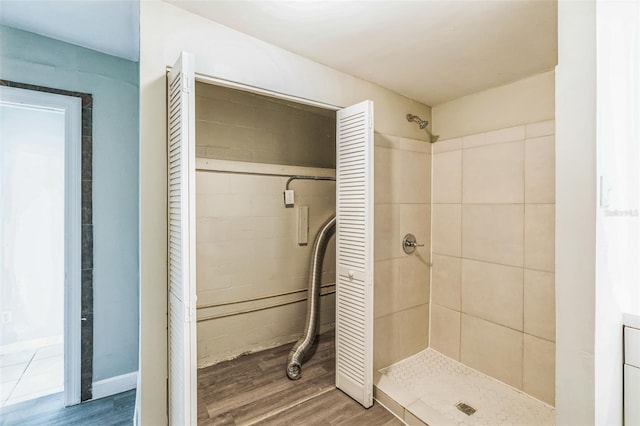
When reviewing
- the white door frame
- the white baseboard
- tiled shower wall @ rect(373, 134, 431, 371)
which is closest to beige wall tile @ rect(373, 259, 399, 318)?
tiled shower wall @ rect(373, 134, 431, 371)

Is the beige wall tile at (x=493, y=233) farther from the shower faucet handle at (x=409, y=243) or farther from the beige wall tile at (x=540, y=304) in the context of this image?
the shower faucet handle at (x=409, y=243)

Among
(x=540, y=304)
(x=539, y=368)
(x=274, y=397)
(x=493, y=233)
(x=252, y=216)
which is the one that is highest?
(x=252, y=216)

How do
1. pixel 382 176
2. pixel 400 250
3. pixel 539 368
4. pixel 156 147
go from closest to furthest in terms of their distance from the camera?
pixel 156 147 < pixel 539 368 < pixel 382 176 < pixel 400 250

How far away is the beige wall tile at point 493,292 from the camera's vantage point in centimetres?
193

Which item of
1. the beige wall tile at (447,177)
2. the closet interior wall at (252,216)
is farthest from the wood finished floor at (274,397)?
the beige wall tile at (447,177)

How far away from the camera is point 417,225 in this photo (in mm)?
2352

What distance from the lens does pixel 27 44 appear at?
156 centimetres

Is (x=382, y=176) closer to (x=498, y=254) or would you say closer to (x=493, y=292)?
(x=498, y=254)

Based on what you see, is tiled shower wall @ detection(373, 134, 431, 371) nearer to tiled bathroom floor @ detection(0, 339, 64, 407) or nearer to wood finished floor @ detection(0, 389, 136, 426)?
wood finished floor @ detection(0, 389, 136, 426)

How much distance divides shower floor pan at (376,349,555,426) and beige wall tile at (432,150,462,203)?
4.20 feet

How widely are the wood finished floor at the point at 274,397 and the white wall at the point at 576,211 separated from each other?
3.70ft

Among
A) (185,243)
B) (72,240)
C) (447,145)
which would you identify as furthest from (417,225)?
(72,240)

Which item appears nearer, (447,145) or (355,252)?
(355,252)

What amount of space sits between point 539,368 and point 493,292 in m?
0.49
